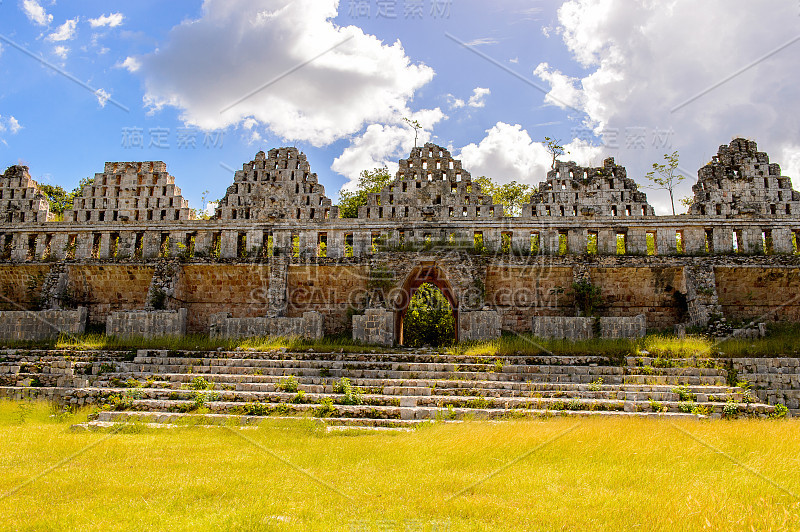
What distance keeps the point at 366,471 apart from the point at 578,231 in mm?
18614

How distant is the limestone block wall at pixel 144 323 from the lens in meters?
21.0

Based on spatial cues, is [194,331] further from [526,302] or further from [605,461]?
[605,461]

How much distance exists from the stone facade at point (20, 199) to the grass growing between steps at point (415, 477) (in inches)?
757

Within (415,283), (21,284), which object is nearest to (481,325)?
(415,283)

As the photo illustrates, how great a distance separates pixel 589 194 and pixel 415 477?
1956 centimetres

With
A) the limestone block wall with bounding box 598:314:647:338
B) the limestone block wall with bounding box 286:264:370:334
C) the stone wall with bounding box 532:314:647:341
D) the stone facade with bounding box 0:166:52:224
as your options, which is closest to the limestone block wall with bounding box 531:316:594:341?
the stone wall with bounding box 532:314:647:341

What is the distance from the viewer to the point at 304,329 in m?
20.6

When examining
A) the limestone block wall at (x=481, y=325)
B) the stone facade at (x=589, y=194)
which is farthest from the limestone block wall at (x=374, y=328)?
the stone facade at (x=589, y=194)

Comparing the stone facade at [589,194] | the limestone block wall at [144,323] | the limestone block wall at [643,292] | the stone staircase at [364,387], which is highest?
the stone facade at [589,194]

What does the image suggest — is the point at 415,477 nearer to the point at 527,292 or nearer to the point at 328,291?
the point at 527,292

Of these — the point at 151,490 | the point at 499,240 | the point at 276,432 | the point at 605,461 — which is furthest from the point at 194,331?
the point at 605,461

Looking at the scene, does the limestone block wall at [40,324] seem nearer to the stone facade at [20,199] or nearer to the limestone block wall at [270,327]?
the limestone block wall at [270,327]

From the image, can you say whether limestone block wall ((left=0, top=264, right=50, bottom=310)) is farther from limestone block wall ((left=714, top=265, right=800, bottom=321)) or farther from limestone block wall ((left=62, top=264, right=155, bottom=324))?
limestone block wall ((left=714, top=265, right=800, bottom=321))

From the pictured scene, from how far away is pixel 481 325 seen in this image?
20.3 meters
